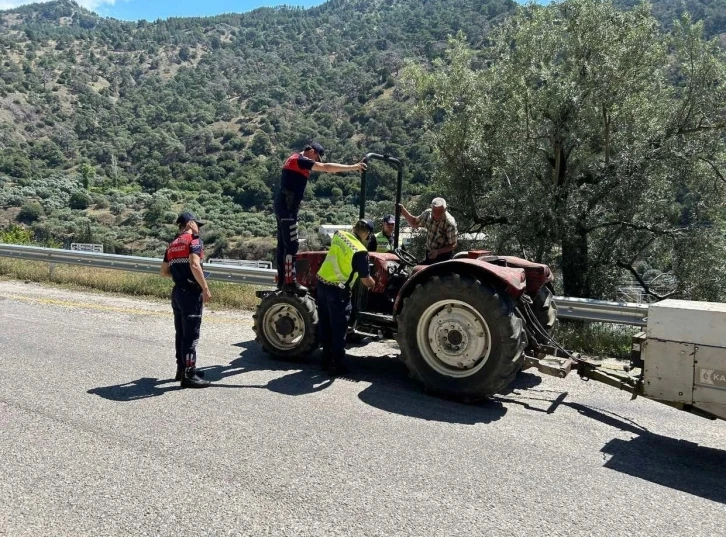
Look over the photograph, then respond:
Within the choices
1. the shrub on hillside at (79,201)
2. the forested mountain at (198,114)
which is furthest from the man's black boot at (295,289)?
the shrub on hillside at (79,201)

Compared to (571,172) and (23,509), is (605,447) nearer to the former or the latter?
(23,509)

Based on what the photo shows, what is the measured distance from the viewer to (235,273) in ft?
36.1

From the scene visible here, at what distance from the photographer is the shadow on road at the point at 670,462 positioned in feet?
13.2

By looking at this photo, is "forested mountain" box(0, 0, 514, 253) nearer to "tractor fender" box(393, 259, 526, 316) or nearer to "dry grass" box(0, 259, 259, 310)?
"dry grass" box(0, 259, 259, 310)

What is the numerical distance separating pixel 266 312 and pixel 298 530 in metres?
3.68

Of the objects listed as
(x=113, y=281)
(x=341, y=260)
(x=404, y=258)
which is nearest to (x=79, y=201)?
(x=113, y=281)

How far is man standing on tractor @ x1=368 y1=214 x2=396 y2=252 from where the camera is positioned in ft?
24.6

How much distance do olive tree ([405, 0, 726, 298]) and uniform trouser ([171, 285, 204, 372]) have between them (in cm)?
1057

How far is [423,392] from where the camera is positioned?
5836 millimetres

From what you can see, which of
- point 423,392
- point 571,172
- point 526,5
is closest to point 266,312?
point 423,392

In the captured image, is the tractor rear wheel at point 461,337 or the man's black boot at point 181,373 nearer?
the tractor rear wheel at point 461,337

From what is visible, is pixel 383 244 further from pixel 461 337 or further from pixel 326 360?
pixel 461 337

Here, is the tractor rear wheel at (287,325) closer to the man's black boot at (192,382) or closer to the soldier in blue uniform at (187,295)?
the soldier in blue uniform at (187,295)

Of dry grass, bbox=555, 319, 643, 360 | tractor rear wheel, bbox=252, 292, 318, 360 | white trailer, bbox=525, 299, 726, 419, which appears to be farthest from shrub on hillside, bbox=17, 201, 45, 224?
white trailer, bbox=525, 299, 726, 419
